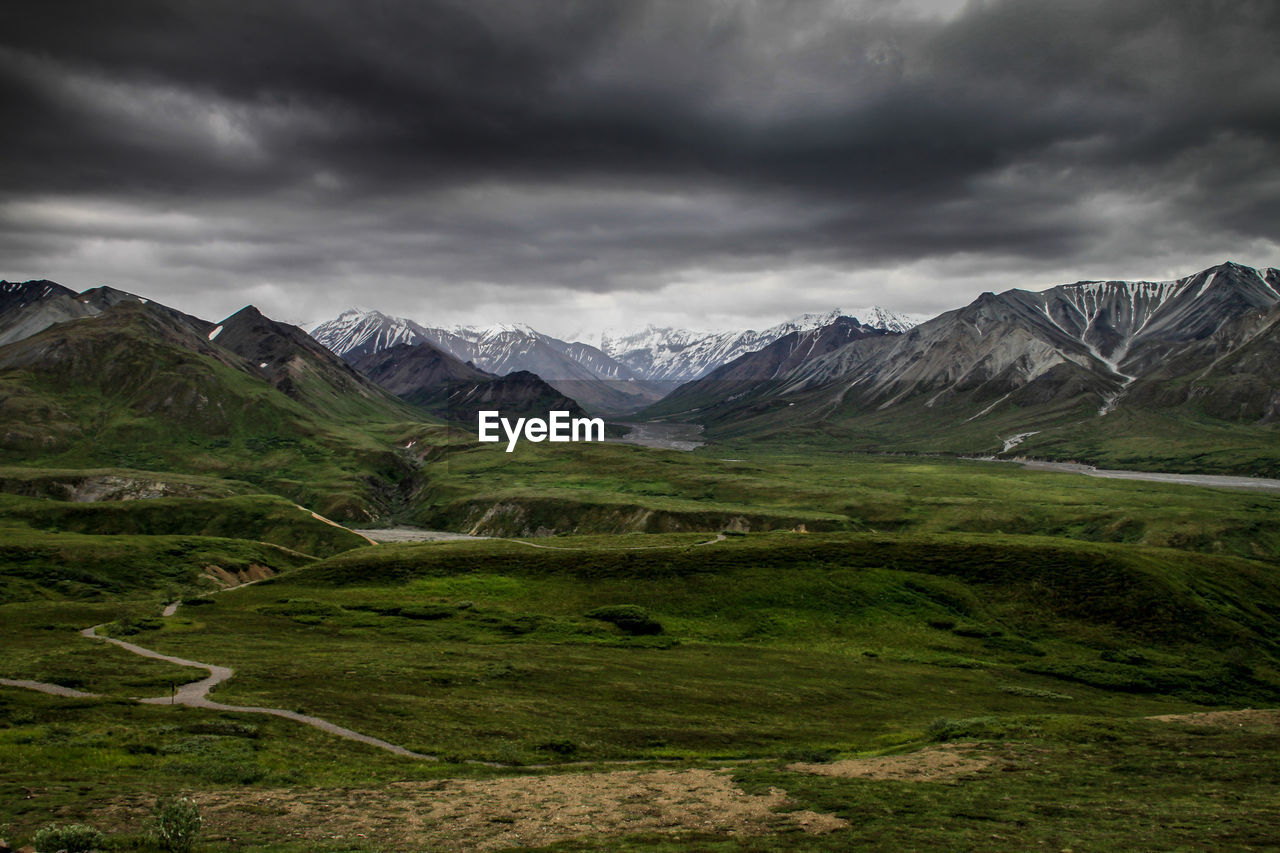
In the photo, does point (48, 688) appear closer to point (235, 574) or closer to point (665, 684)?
point (665, 684)

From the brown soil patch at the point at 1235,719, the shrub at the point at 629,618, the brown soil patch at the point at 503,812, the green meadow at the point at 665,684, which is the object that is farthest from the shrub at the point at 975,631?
the brown soil patch at the point at 503,812

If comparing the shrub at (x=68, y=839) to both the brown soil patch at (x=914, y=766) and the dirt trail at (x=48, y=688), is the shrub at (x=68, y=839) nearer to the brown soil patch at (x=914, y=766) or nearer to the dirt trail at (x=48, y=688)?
the dirt trail at (x=48, y=688)

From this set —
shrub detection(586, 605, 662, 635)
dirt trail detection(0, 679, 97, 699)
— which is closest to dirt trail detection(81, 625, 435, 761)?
dirt trail detection(0, 679, 97, 699)

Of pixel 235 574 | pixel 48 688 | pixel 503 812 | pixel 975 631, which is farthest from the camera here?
pixel 235 574

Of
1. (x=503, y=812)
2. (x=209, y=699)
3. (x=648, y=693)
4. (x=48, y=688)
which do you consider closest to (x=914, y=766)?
(x=648, y=693)

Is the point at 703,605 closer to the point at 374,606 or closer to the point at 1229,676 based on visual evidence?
the point at 374,606

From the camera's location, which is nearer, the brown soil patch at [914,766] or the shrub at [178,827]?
the shrub at [178,827]

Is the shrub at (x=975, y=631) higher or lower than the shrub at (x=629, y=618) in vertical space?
lower
